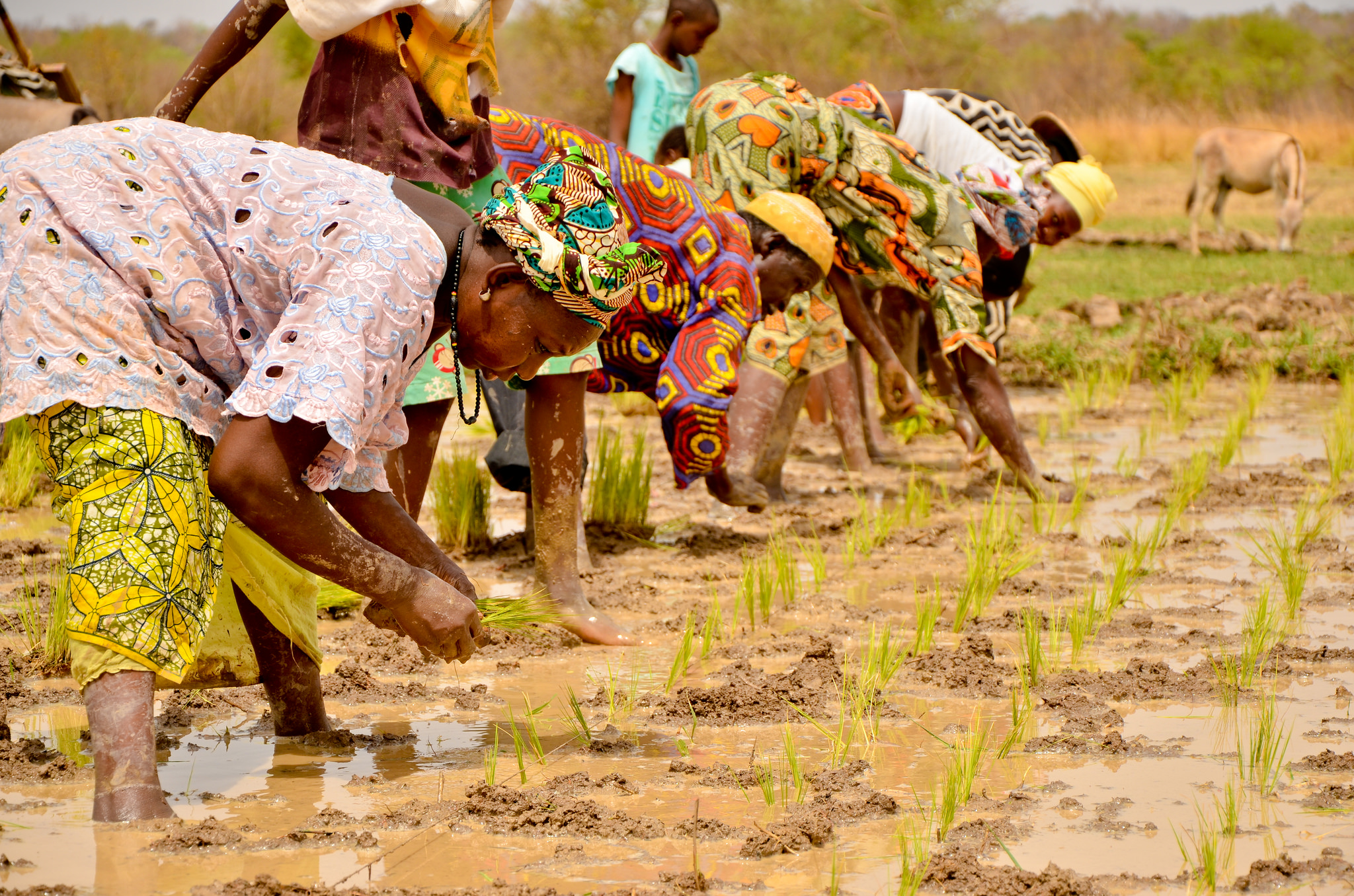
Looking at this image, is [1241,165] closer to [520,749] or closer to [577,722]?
[577,722]

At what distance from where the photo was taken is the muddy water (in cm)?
221

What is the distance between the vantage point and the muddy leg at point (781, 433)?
17.9 feet

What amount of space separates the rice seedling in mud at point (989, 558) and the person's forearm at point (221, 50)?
2.18m

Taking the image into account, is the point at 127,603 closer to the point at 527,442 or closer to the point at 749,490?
the point at 527,442

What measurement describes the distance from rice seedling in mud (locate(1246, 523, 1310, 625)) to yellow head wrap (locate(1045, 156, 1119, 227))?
1580 mm

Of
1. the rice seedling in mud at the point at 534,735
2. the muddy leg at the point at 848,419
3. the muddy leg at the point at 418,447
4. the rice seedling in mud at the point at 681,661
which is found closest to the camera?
the rice seedling in mud at the point at 534,735

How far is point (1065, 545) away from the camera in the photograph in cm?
465

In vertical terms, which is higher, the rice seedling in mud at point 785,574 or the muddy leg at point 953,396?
the muddy leg at point 953,396

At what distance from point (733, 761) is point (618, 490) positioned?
2.09 m

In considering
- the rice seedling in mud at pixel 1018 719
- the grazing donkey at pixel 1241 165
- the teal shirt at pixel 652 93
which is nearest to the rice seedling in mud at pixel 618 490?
the rice seedling in mud at pixel 1018 719

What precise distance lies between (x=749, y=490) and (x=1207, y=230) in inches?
512

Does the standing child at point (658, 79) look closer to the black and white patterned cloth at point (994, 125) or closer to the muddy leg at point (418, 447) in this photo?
the black and white patterned cloth at point (994, 125)

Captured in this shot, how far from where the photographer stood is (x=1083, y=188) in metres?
5.76

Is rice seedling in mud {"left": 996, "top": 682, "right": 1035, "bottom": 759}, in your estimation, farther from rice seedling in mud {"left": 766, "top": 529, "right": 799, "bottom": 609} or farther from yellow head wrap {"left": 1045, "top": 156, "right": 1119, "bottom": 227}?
yellow head wrap {"left": 1045, "top": 156, "right": 1119, "bottom": 227}
